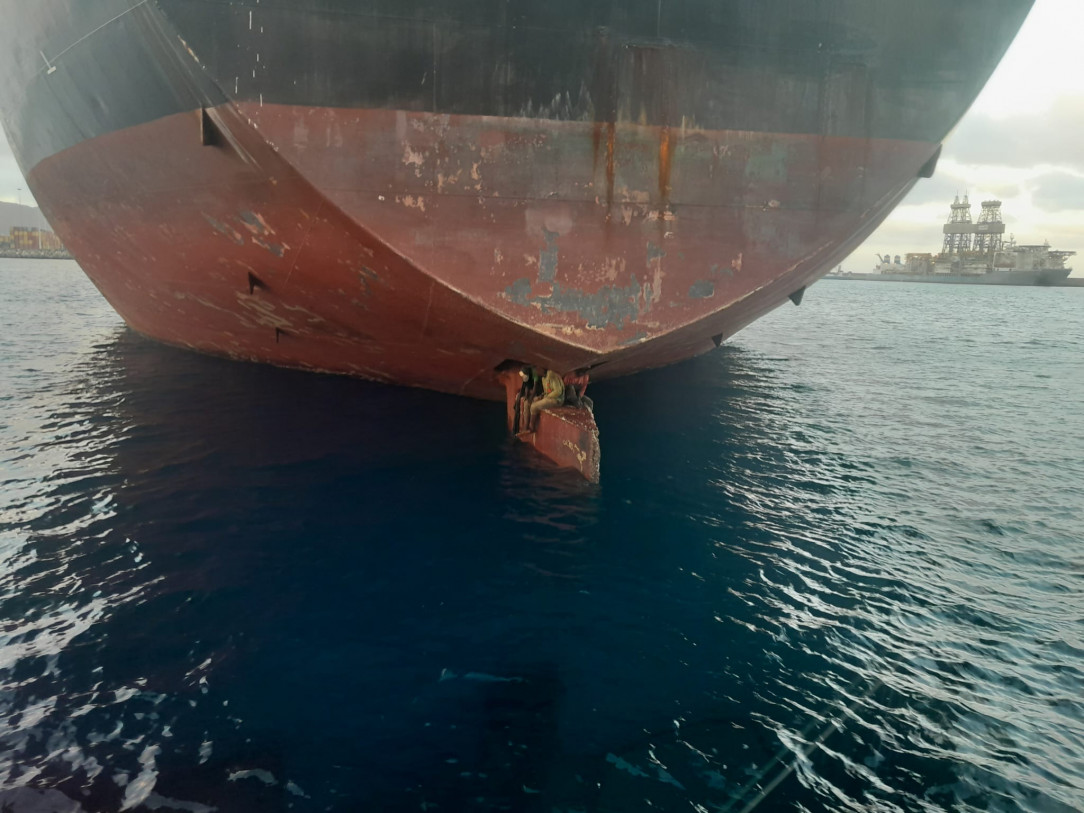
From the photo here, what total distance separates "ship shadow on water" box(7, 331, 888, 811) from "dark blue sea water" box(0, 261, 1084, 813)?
2 cm

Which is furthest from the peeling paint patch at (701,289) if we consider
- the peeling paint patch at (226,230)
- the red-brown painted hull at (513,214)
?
the peeling paint patch at (226,230)

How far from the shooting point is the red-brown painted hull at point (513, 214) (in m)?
6.98

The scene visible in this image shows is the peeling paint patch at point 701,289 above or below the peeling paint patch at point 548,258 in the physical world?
below

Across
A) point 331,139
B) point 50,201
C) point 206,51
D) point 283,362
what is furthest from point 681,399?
point 50,201

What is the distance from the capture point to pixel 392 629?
16.9ft

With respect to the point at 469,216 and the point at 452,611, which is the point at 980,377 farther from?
the point at 452,611

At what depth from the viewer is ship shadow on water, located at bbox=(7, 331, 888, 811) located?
3.78 meters

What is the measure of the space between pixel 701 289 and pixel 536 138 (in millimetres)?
2384

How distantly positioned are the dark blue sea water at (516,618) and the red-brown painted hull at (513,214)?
2049mm

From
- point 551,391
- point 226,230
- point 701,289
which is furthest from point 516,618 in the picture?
point 226,230

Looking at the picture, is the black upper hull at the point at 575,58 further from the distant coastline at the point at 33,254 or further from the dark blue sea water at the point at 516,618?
the distant coastline at the point at 33,254

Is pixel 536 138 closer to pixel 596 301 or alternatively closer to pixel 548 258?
pixel 548 258

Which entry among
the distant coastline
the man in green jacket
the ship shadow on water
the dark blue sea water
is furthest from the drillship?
the distant coastline

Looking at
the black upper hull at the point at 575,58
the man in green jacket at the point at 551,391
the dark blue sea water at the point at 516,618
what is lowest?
the dark blue sea water at the point at 516,618
